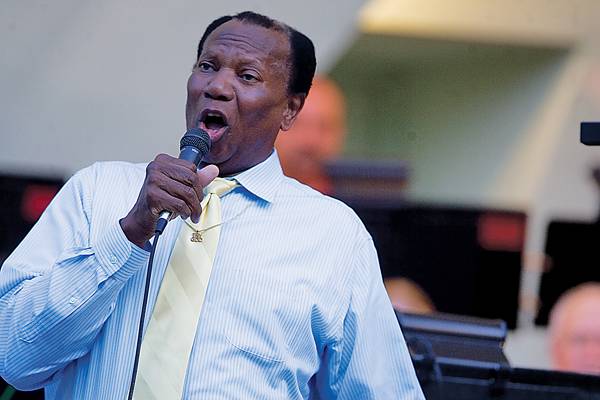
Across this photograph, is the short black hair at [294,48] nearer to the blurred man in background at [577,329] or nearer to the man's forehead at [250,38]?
the man's forehead at [250,38]

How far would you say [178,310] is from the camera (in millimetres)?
2062

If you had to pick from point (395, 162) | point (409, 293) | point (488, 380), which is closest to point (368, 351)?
point (488, 380)

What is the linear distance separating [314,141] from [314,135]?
0.21ft

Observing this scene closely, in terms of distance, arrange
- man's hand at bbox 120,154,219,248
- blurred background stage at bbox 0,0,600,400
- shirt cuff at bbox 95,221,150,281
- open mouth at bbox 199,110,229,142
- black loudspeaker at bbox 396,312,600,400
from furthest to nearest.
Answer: blurred background stage at bbox 0,0,600,400 → black loudspeaker at bbox 396,312,600,400 → open mouth at bbox 199,110,229,142 → shirt cuff at bbox 95,221,150,281 → man's hand at bbox 120,154,219,248

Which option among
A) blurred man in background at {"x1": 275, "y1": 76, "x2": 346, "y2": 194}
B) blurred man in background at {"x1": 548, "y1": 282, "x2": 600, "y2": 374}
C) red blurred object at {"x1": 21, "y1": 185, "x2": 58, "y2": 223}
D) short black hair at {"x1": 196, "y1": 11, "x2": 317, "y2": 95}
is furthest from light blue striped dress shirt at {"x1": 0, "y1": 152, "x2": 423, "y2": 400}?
blurred man in background at {"x1": 275, "y1": 76, "x2": 346, "y2": 194}

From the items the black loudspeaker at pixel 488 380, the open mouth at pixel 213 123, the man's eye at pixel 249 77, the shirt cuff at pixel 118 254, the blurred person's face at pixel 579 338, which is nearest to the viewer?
the shirt cuff at pixel 118 254

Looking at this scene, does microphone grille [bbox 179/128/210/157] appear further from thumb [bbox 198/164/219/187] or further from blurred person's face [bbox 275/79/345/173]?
blurred person's face [bbox 275/79/345/173]

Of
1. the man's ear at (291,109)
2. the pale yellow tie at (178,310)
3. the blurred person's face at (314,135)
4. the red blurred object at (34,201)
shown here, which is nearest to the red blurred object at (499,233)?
the blurred person's face at (314,135)

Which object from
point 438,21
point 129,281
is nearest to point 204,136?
point 129,281

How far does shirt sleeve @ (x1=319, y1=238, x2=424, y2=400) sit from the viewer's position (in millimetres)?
2217

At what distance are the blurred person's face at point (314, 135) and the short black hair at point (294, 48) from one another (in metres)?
2.57

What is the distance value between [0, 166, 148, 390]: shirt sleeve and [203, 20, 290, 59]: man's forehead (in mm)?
458

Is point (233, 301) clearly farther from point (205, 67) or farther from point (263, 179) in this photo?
point (205, 67)

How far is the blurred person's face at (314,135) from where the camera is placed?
18.0 feet
